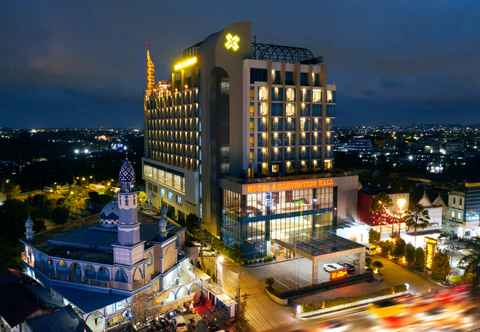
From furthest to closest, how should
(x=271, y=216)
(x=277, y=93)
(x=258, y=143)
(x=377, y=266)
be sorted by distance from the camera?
(x=277, y=93) < (x=258, y=143) < (x=271, y=216) < (x=377, y=266)

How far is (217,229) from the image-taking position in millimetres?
67625

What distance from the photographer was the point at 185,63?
7588cm

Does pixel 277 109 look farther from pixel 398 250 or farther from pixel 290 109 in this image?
pixel 398 250

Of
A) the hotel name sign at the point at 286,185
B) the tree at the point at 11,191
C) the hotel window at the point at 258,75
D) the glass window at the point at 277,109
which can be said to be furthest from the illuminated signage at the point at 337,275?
the tree at the point at 11,191

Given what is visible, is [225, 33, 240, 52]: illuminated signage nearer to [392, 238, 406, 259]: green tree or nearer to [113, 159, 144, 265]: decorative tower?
[113, 159, 144, 265]: decorative tower

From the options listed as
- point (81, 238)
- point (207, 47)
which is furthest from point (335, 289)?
point (207, 47)

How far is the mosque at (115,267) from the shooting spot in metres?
36.1

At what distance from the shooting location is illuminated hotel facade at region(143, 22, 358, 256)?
60.6m

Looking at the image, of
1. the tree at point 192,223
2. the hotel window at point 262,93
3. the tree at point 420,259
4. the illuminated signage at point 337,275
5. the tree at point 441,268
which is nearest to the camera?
the tree at point 441,268

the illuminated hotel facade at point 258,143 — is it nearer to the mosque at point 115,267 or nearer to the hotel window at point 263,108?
the hotel window at point 263,108

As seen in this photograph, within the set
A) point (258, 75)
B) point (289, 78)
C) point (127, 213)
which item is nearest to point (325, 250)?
point (127, 213)

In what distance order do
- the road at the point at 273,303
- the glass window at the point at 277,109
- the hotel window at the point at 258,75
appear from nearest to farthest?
the road at the point at 273,303 → the hotel window at the point at 258,75 → the glass window at the point at 277,109

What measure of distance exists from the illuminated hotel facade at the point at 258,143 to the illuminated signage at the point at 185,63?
0.65ft

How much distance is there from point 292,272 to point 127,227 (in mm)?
23013
